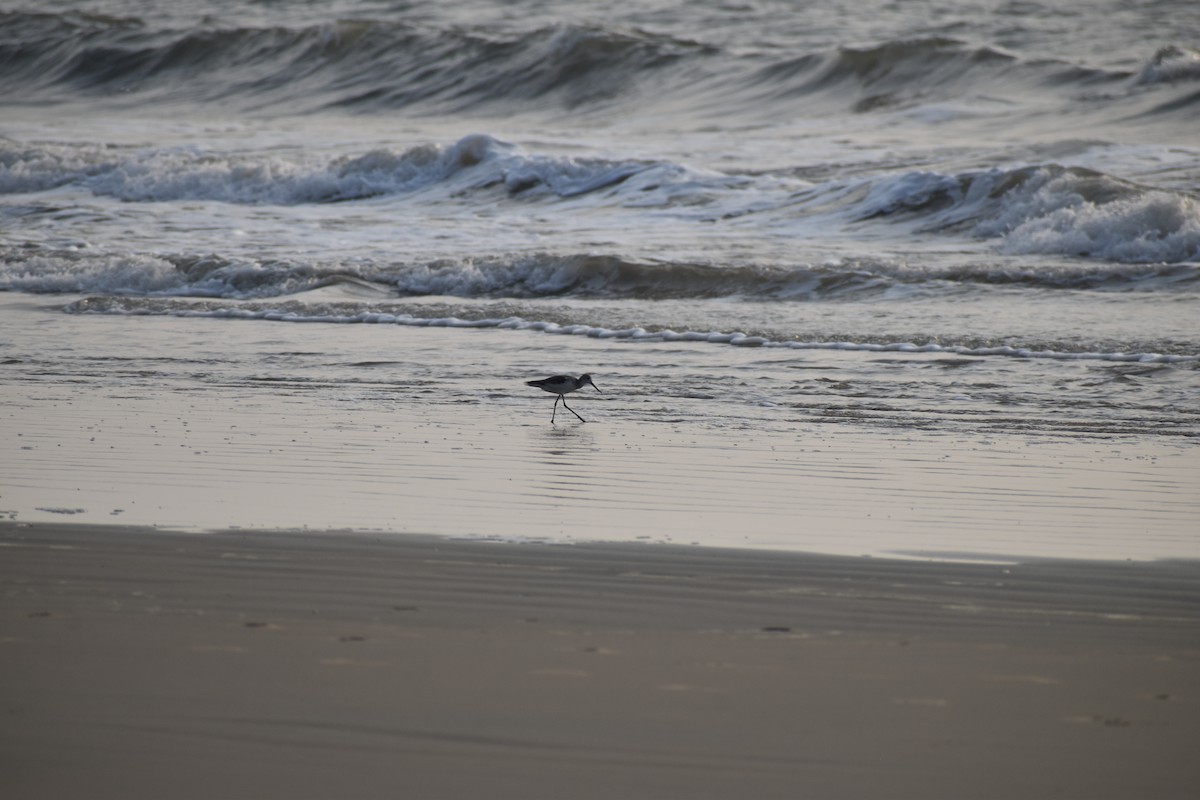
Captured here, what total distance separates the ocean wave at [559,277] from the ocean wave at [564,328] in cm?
96

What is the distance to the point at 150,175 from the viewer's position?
1716cm

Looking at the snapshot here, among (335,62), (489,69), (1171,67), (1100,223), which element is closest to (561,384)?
(1100,223)

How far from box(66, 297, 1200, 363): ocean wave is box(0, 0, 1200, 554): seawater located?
35 mm

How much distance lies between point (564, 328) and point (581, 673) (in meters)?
6.38

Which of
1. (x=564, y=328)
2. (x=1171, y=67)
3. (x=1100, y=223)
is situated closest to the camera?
(x=564, y=328)

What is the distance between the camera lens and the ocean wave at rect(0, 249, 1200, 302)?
10.4 meters

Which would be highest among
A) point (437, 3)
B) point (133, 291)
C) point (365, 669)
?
point (437, 3)

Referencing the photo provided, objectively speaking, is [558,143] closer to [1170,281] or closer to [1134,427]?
[1170,281]

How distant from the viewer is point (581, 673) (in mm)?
2859

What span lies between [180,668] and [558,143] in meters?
16.9

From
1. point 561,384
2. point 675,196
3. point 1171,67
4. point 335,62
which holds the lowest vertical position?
point 675,196

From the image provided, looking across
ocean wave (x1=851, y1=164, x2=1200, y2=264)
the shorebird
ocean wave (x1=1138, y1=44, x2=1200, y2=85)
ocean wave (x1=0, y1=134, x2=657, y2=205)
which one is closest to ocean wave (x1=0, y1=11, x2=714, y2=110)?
ocean wave (x1=0, y1=134, x2=657, y2=205)

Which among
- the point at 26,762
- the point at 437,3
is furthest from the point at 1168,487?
the point at 437,3

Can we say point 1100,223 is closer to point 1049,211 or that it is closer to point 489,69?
point 1049,211
